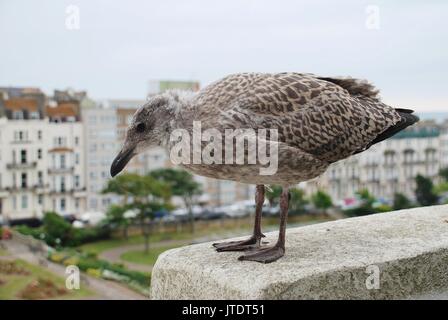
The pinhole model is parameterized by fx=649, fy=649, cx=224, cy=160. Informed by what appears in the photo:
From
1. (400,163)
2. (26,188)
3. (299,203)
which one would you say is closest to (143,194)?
(26,188)

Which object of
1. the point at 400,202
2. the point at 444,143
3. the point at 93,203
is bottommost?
the point at 400,202

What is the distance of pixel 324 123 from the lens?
3.66 metres

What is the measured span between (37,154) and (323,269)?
133 ft

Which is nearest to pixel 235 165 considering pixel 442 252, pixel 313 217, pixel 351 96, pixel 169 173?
pixel 351 96

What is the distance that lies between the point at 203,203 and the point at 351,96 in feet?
149

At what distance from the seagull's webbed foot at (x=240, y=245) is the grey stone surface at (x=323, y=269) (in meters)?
0.07

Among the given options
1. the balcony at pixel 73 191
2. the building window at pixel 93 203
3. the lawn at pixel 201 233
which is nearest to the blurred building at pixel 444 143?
the lawn at pixel 201 233

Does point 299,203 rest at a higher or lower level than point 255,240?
lower

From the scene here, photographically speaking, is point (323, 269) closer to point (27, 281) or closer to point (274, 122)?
point (274, 122)

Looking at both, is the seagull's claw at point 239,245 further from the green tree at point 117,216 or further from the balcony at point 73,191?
the balcony at point 73,191

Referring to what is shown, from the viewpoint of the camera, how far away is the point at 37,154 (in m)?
41.8

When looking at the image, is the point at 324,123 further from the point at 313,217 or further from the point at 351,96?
the point at 313,217

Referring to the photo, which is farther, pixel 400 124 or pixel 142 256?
pixel 142 256

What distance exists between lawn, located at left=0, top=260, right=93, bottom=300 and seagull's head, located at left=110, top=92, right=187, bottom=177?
20857 mm
